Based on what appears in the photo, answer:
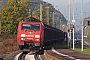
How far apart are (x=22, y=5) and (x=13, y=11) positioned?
3.29 meters

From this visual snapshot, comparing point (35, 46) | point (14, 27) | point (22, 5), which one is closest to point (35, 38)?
point (35, 46)

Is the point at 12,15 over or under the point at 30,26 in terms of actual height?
over

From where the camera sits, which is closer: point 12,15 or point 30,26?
point 30,26

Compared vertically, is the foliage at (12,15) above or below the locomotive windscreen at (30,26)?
above

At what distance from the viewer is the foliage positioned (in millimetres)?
65250

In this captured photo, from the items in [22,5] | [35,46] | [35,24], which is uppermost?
[22,5]

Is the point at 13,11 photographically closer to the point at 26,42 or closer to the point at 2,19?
the point at 2,19

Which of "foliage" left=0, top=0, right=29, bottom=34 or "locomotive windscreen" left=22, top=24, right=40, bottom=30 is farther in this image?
"foliage" left=0, top=0, right=29, bottom=34

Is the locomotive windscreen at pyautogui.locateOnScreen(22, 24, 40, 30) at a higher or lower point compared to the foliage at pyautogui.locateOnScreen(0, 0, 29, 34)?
lower

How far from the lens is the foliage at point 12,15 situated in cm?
6525

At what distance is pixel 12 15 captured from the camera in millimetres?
66125

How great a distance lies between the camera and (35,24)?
112 feet

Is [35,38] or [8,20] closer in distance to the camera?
[35,38]

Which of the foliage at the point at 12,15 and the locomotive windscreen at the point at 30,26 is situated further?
the foliage at the point at 12,15
